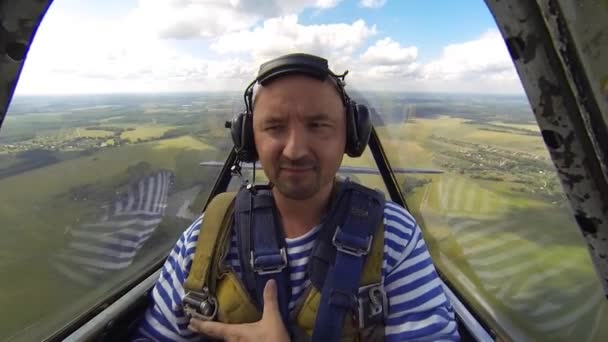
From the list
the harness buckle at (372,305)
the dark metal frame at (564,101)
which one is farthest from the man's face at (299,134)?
the dark metal frame at (564,101)

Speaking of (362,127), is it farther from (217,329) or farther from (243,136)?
(217,329)

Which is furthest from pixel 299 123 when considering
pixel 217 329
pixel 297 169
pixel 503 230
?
pixel 503 230

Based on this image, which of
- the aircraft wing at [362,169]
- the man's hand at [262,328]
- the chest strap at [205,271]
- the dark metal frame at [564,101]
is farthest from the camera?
the aircraft wing at [362,169]

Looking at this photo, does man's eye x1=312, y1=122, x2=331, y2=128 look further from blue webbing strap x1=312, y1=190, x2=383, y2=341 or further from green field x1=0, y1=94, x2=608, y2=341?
green field x1=0, y1=94, x2=608, y2=341

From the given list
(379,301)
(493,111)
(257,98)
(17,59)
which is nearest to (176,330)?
(379,301)

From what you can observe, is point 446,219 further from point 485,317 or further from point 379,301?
point 379,301

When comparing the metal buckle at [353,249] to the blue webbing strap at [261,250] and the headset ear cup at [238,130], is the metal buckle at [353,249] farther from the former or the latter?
the headset ear cup at [238,130]

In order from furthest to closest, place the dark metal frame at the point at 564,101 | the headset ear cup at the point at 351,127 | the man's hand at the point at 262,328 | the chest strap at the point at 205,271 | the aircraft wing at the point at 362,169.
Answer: the aircraft wing at the point at 362,169
the headset ear cup at the point at 351,127
the chest strap at the point at 205,271
the man's hand at the point at 262,328
the dark metal frame at the point at 564,101
